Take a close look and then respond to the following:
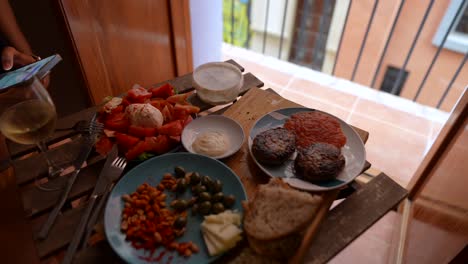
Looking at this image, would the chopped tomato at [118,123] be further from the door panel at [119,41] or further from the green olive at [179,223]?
the door panel at [119,41]

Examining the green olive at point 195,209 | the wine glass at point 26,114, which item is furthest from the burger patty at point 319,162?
the wine glass at point 26,114

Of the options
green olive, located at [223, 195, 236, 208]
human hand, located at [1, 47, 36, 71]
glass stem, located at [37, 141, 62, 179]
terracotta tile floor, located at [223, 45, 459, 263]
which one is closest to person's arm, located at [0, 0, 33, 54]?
human hand, located at [1, 47, 36, 71]

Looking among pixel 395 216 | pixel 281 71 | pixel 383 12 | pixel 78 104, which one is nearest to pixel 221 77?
pixel 78 104

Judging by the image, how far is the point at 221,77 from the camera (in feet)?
4.73

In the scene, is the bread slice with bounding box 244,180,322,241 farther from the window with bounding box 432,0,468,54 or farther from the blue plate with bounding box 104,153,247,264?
the window with bounding box 432,0,468,54

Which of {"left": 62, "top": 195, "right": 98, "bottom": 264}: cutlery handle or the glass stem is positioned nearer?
{"left": 62, "top": 195, "right": 98, "bottom": 264}: cutlery handle

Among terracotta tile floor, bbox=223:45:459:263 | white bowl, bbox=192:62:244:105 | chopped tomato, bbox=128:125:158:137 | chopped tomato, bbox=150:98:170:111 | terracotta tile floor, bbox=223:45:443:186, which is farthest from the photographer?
terracotta tile floor, bbox=223:45:443:186

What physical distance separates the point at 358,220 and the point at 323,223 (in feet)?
0.39

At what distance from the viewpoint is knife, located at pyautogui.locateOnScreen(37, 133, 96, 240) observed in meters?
0.96

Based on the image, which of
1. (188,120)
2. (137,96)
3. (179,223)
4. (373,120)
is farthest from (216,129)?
(373,120)

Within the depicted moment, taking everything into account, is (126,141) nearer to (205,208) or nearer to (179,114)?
(179,114)

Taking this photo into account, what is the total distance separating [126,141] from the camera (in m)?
1.15

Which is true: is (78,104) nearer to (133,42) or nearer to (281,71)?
(133,42)

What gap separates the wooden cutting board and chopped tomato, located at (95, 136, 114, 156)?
1.39 feet
